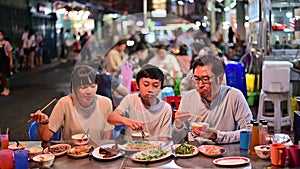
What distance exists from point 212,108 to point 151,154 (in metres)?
0.72

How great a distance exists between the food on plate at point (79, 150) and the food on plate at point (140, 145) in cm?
29

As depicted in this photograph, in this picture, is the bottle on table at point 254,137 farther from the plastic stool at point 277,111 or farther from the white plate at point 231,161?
the plastic stool at point 277,111

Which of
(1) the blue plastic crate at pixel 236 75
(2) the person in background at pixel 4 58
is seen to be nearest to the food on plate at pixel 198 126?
(1) the blue plastic crate at pixel 236 75

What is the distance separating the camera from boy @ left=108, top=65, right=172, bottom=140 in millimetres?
3355

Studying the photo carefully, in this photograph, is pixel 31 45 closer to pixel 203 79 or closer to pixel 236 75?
pixel 236 75

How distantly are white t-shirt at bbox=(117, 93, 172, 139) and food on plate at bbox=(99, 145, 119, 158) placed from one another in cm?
24

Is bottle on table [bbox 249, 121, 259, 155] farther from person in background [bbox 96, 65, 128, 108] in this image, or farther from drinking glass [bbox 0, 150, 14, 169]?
drinking glass [bbox 0, 150, 14, 169]

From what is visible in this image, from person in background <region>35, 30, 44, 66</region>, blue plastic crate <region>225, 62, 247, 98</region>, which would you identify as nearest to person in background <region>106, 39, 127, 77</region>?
blue plastic crate <region>225, 62, 247, 98</region>

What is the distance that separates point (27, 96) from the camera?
12258 mm

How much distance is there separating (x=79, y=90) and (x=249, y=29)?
8351 mm

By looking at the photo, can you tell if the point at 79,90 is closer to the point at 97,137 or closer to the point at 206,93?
the point at 97,137

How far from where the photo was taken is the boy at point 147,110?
3355mm

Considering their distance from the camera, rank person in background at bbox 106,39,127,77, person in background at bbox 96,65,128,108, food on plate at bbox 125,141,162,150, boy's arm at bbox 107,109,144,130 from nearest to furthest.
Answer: food on plate at bbox 125,141,162,150
boy's arm at bbox 107,109,144,130
person in background at bbox 96,65,128,108
person in background at bbox 106,39,127,77

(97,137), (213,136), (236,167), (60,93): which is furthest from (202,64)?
(60,93)
